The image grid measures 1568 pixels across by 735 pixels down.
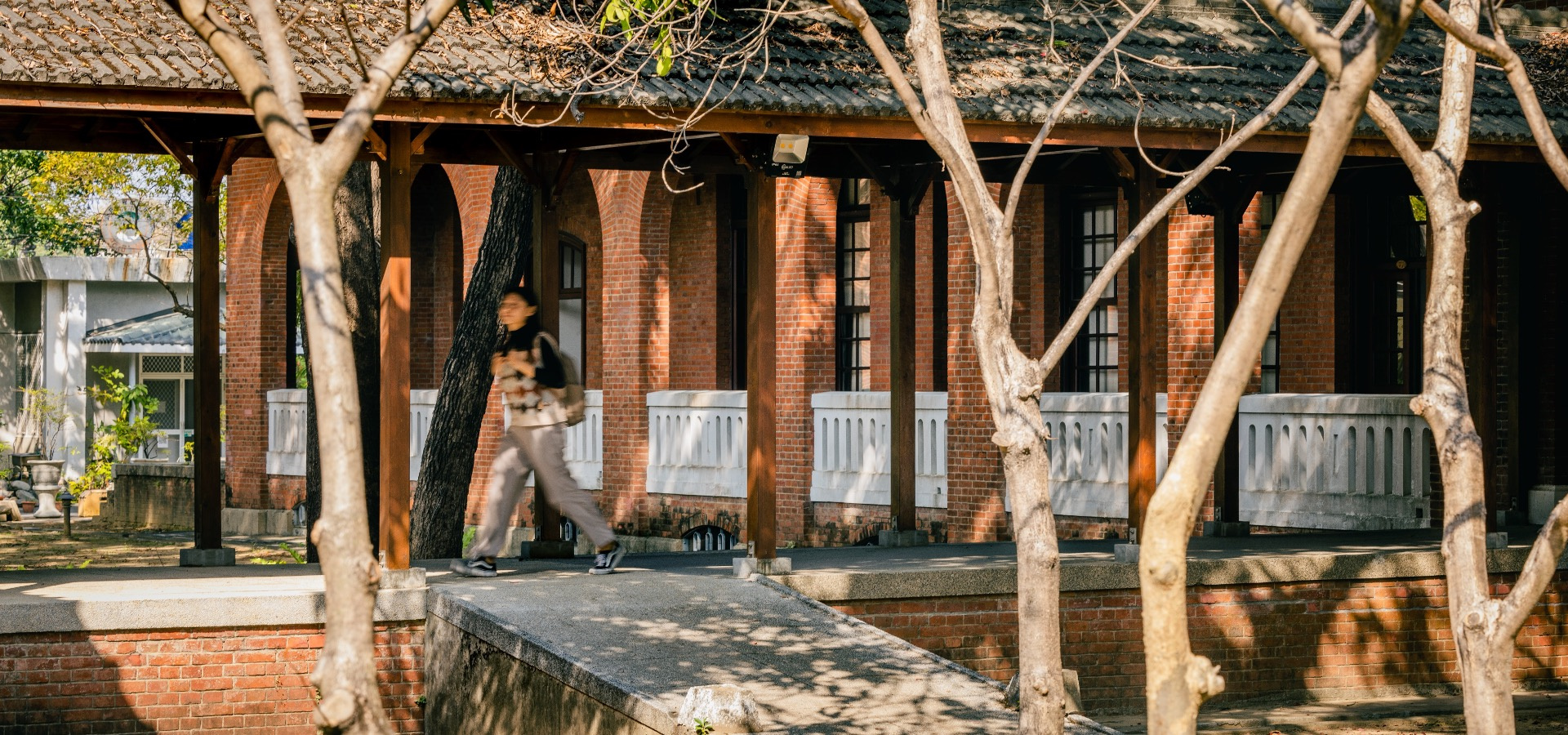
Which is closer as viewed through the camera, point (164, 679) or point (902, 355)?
point (164, 679)

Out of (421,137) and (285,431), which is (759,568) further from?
(285,431)

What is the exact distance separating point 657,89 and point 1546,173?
26.4 ft

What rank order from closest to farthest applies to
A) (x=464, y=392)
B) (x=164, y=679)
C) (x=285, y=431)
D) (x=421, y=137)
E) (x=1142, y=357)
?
(x=164, y=679)
(x=421, y=137)
(x=1142, y=357)
(x=464, y=392)
(x=285, y=431)

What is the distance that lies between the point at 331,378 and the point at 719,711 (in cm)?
311

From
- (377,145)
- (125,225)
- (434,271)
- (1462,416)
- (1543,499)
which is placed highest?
(125,225)

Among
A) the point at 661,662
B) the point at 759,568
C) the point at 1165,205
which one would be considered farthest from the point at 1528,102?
the point at 759,568

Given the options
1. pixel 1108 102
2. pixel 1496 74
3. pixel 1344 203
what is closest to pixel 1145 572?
pixel 1108 102

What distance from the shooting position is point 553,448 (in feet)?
37.3

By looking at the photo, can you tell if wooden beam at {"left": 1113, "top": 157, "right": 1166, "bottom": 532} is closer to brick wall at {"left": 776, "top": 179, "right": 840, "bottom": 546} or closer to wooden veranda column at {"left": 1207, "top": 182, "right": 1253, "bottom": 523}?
wooden veranda column at {"left": 1207, "top": 182, "right": 1253, "bottom": 523}

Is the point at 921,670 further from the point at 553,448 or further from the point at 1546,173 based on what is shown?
the point at 1546,173

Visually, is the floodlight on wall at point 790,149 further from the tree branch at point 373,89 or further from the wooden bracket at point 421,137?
the tree branch at point 373,89

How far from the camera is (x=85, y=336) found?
3528 cm

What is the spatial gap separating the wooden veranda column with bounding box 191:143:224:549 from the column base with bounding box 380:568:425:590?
1.79 m

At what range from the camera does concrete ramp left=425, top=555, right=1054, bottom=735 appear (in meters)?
8.78
